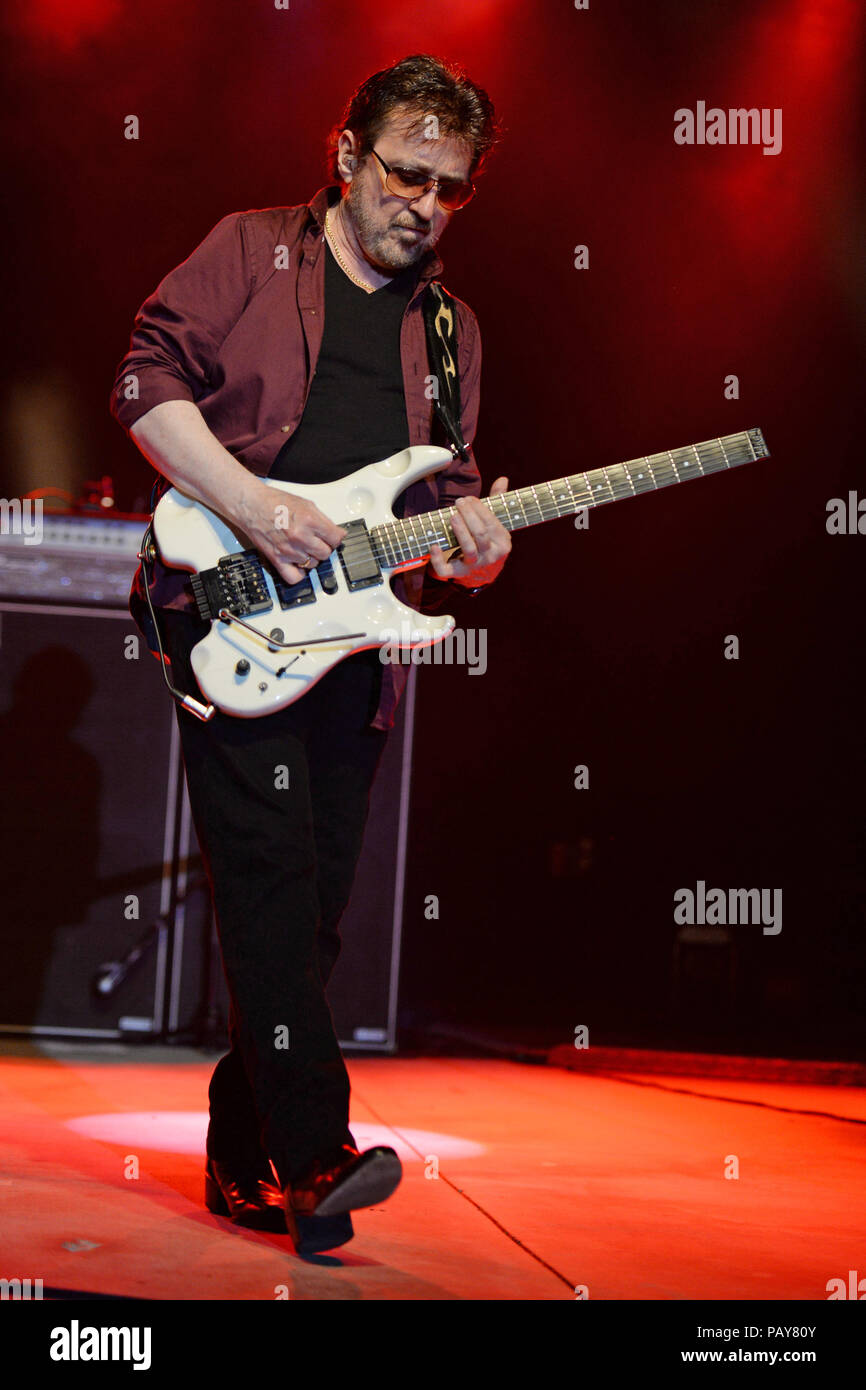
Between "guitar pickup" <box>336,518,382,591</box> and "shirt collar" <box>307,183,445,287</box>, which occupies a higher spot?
"shirt collar" <box>307,183,445,287</box>

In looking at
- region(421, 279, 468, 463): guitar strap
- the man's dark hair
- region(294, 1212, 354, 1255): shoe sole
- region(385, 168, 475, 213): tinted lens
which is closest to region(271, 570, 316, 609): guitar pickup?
region(421, 279, 468, 463): guitar strap

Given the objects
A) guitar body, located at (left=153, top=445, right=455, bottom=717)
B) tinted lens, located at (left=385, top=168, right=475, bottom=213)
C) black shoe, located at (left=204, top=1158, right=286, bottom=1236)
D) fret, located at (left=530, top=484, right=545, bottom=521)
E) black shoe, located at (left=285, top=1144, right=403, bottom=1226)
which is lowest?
black shoe, located at (left=204, top=1158, right=286, bottom=1236)

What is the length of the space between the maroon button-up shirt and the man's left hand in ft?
0.65

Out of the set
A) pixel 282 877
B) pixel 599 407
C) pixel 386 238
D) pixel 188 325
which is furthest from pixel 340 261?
pixel 599 407

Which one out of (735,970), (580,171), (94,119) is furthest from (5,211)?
(735,970)

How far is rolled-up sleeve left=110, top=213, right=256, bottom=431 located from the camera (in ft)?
7.17

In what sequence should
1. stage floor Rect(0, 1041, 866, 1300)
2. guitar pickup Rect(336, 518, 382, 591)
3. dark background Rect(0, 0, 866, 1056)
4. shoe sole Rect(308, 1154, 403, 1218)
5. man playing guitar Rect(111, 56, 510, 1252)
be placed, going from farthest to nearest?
dark background Rect(0, 0, 866, 1056), guitar pickup Rect(336, 518, 382, 591), man playing guitar Rect(111, 56, 510, 1252), stage floor Rect(0, 1041, 866, 1300), shoe sole Rect(308, 1154, 403, 1218)

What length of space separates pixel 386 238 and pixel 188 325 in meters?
0.42

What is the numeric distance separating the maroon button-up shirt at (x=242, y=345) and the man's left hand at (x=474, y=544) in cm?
20

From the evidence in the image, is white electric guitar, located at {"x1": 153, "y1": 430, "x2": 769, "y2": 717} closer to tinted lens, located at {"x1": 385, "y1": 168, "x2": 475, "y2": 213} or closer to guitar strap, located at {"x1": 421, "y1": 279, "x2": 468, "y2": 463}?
guitar strap, located at {"x1": 421, "y1": 279, "x2": 468, "y2": 463}

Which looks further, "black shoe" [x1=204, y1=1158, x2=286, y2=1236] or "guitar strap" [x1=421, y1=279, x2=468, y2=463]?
"guitar strap" [x1=421, y1=279, x2=468, y2=463]

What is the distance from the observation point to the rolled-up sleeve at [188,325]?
2.19 m

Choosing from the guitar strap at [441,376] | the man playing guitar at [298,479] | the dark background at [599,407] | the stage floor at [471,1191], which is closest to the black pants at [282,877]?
the man playing guitar at [298,479]

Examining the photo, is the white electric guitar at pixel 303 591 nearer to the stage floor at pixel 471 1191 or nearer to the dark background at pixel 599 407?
the stage floor at pixel 471 1191
